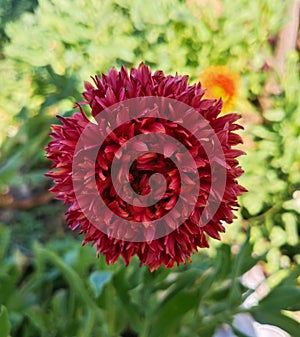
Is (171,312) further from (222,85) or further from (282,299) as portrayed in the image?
(222,85)

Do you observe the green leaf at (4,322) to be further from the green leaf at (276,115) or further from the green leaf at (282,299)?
the green leaf at (276,115)

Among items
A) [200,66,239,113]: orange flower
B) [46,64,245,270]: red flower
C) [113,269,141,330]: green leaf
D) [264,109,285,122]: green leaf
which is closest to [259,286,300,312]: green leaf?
[113,269,141,330]: green leaf

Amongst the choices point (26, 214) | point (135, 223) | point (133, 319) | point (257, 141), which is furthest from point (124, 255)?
point (257, 141)

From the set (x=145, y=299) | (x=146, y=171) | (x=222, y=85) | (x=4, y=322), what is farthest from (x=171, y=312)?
(x=222, y=85)

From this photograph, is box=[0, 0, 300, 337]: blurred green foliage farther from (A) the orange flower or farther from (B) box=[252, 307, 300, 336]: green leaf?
(B) box=[252, 307, 300, 336]: green leaf

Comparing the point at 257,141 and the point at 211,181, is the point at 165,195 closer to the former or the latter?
the point at 211,181

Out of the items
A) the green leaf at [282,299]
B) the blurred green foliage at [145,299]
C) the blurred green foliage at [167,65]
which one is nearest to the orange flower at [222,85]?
the blurred green foliage at [167,65]

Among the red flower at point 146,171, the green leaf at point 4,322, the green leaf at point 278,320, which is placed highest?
the red flower at point 146,171
